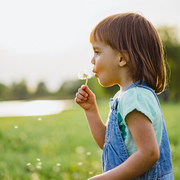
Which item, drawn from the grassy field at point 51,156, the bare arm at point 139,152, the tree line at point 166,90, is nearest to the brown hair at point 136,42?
the bare arm at point 139,152

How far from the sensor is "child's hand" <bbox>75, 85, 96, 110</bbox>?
1961 mm

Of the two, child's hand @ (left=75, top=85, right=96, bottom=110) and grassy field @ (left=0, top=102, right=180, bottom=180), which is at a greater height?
child's hand @ (left=75, top=85, right=96, bottom=110)

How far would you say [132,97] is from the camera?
4.98 ft

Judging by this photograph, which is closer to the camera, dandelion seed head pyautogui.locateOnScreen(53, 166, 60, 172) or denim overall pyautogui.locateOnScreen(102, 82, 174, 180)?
denim overall pyautogui.locateOnScreen(102, 82, 174, 180)

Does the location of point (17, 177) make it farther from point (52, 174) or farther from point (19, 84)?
point (19, 84)

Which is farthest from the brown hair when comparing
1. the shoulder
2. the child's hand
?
the child's hand

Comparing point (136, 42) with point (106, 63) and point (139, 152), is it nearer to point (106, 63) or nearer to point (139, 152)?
point (106, 63)

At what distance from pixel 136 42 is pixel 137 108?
40 cm

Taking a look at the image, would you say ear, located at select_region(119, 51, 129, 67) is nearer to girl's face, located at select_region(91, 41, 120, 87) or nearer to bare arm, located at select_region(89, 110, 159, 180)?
girl's face, located at select_region(91, 41, 120, 87)

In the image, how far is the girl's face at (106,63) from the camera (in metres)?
1.68

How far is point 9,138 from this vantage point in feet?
17.6

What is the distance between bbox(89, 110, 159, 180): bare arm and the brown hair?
27 cm

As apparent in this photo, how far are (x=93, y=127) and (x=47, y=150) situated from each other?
286 centimetres

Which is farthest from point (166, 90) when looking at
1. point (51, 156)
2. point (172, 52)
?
point (51, 156)
